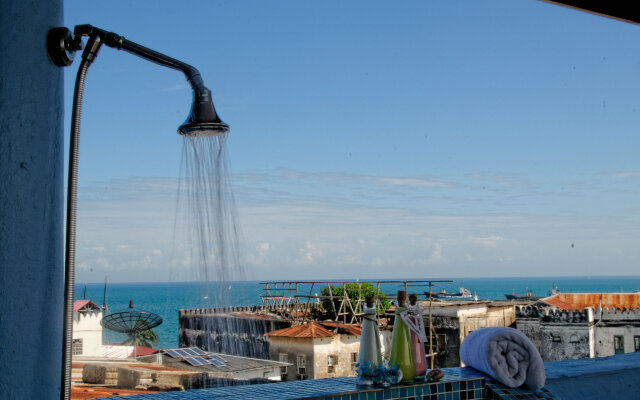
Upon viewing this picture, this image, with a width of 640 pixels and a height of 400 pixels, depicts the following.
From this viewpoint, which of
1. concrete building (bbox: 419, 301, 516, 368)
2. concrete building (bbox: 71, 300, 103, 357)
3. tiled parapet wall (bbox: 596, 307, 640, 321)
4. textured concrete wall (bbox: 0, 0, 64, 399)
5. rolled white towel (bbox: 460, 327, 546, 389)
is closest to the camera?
textured concrete wall (bbox: 0, 0, 64, 399)

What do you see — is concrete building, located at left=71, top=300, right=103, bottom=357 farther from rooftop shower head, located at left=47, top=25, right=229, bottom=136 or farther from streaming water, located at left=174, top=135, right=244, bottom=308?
rooftop shower head, located at left=47, top=25, right=229, bottom=136

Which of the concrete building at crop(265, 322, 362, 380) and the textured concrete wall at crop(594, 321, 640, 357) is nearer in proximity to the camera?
the concrete building at crop(265, 322, 362, 380)

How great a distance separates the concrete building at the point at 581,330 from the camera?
16172 mm

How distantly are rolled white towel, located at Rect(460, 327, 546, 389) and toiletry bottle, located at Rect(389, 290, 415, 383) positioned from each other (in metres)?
0.24

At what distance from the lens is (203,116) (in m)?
1.32

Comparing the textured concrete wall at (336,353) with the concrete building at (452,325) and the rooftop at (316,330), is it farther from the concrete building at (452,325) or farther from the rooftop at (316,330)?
the concrete building at (452,325)

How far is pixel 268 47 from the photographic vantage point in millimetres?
32094

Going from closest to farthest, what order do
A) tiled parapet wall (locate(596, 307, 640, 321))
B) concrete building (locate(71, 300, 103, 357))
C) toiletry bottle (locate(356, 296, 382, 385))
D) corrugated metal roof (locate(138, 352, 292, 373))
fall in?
1. toiletry bottle (locate(356, 296, 382, 385))
2. corrugated metal roof (locate(138, 352, 292, 373))
3. tiled parapet wall (locate(596, 307, 640, 321))
4. concrete building (locate(71, 300, 103, 357))

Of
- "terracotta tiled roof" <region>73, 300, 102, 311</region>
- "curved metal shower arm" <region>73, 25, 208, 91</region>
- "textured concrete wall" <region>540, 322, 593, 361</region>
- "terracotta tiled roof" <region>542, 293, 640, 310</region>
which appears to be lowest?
"textured concrete wall" <region>540, 322, 593, 361</region>

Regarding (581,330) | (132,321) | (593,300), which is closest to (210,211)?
(132,321)

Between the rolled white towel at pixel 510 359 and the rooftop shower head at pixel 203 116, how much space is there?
0.88 metres

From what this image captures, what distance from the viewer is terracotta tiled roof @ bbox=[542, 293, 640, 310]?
64.7 ft

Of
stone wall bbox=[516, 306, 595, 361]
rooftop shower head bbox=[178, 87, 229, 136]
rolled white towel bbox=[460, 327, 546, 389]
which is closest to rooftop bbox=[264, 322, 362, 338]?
stone wall bbox=[516, 306, 595, 361]

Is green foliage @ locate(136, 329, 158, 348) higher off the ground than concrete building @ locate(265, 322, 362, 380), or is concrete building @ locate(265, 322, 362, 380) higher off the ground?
concrete building @ locate(265, 322, 362, 380)
